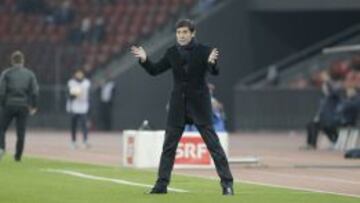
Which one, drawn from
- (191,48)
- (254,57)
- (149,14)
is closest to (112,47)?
(149,14)

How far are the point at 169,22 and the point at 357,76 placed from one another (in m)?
8.93

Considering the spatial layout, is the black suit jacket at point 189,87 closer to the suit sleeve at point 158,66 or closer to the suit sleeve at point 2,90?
the suit sleeve at point 158,66

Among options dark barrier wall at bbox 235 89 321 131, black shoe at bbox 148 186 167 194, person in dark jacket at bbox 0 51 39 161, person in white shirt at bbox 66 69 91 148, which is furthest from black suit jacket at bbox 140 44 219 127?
dark barrier wall at bbox 235 89 321 131

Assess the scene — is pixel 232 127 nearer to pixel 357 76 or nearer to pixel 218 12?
pixel 218 12

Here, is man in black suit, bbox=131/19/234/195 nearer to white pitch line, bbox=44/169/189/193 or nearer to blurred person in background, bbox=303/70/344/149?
white pitch line, bbox=44/169/189/193

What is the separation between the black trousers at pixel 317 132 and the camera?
3175 cm

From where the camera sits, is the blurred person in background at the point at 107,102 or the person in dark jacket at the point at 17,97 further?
the blurred person in background at the point at 107,102

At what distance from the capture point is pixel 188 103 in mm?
16562

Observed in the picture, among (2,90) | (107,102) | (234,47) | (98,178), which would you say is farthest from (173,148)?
(234,47)

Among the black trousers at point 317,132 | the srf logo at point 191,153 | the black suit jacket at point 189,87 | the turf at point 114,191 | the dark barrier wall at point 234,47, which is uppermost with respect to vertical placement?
the dark barrier wall at point 234,47

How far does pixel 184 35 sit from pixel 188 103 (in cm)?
83

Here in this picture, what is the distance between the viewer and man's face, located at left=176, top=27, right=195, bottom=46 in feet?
53.8

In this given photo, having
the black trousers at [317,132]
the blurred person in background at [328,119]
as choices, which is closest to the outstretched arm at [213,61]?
the blurred person in background at [328,119]

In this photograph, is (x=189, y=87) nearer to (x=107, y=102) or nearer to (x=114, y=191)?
(x=114, y=191)
